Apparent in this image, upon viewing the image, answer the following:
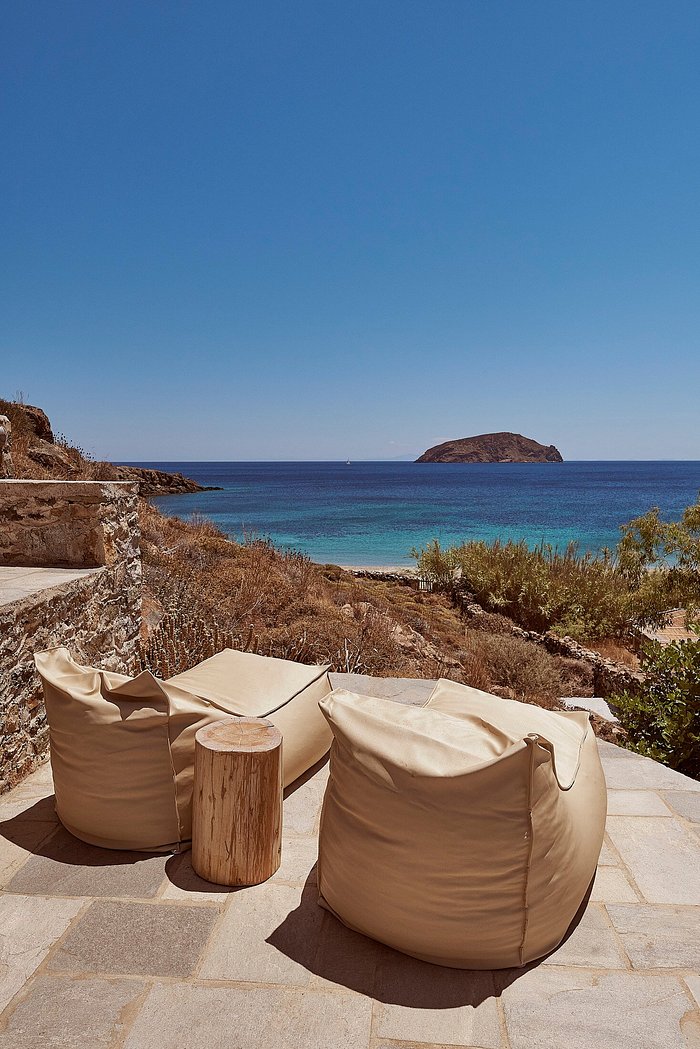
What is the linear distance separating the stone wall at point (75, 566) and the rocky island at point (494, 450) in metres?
145

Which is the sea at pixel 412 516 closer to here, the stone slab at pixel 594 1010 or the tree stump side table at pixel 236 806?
the tree stump side table at pixel 236 806

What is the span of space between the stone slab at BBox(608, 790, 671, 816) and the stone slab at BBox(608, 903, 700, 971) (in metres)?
0.68

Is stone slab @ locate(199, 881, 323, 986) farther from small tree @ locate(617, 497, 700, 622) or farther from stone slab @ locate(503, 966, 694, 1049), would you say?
small tree @ locate(617, 497, 700, 622)

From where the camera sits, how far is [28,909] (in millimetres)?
2092

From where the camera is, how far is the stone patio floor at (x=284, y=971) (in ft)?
5.30

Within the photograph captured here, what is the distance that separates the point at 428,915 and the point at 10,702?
2.27 m

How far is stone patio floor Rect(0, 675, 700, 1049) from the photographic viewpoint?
1614mm

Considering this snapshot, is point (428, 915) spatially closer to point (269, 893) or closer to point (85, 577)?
point (269, 893)

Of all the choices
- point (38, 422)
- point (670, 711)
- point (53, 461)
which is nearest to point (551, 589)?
point (670, 711)

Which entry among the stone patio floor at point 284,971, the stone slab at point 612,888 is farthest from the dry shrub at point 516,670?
the stone patio floor at point 284,971

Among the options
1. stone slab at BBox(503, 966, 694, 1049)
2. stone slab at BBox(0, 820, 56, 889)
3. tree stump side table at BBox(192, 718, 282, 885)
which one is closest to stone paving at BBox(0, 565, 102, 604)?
stone slab at BBox(0, 820, 56, 889)

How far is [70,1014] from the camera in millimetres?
1670

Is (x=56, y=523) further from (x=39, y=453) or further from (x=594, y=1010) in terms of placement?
(x=39, y=453)

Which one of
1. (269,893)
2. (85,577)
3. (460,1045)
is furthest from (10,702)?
(460,1045)
